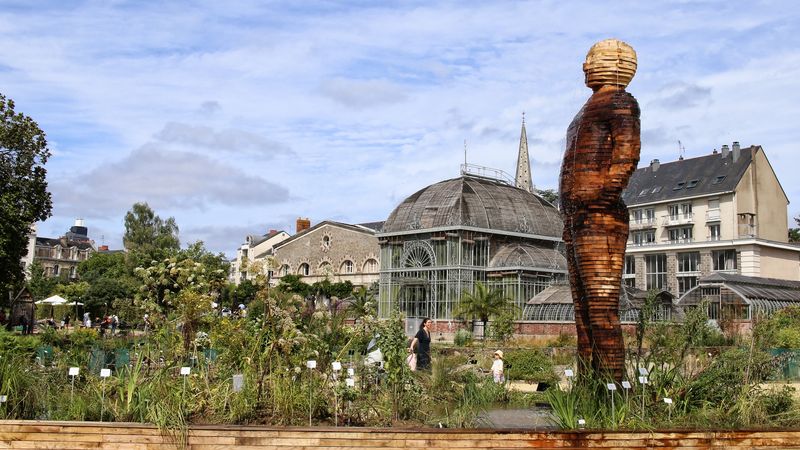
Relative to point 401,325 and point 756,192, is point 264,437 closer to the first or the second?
point 401,325

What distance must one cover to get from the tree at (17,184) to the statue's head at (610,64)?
23608mm

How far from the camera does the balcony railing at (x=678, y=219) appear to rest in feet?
186

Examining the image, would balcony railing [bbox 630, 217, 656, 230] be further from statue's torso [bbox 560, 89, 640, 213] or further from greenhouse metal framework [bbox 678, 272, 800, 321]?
statue's torso [bbox 560, 89, 640, 213]

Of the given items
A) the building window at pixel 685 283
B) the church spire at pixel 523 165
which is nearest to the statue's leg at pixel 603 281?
the building window at pixel 685 283

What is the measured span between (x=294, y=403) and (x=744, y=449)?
4321mm

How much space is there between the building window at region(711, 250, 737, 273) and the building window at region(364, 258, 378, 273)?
90.1 feet

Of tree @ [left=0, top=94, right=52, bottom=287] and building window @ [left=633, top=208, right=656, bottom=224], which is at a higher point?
building window @ [left=633, top=208, right=656, bottom=224]

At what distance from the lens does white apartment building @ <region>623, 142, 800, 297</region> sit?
53312 mm

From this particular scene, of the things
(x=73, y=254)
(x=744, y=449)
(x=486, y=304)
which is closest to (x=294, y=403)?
(x=744, y=449)

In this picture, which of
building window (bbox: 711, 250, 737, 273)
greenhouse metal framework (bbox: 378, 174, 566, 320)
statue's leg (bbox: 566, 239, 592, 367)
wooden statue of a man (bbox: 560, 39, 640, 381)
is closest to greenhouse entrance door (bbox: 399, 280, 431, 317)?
greenhouse metal framework (bbox: 378, 174, 566, 320)

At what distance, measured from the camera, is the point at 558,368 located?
2006 cm

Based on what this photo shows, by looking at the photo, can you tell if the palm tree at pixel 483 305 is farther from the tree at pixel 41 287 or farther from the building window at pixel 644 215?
the tree at pixel 41 287

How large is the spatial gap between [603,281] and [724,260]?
49930mm

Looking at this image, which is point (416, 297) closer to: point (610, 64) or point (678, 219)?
point (678, 219)
